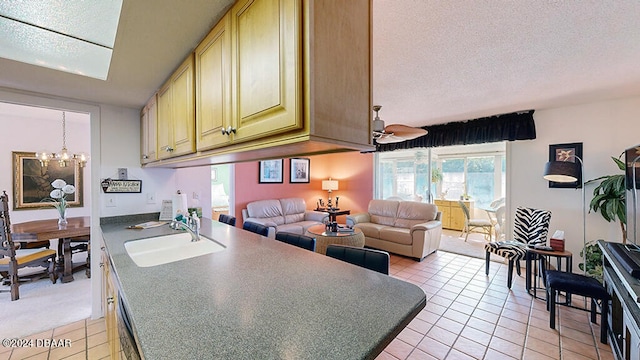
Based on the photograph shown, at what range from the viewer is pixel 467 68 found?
2.17 meters

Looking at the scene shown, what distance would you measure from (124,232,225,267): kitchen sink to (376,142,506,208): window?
14.0ft

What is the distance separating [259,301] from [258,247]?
72 centimetres

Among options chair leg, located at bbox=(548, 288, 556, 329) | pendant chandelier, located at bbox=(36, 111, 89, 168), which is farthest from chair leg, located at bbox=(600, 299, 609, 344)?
pendant chandelier, located at bbox=(36, 111, 89, 168)

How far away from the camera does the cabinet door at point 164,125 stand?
1.63m

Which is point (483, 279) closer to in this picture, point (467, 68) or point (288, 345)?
point (467, 68)

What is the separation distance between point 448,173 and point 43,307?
741 cm

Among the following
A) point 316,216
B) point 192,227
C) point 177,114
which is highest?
point 177,114

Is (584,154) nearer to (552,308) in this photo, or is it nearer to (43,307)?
(552,308)

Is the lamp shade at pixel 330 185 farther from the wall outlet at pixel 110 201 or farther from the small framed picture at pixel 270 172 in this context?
the wall outlet at pixel 110 201

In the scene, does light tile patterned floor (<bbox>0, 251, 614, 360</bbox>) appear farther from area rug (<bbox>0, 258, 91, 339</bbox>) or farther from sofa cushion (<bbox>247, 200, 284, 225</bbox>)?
sofa cushion (<bbox>247, 200, 284, 225</bbox>)

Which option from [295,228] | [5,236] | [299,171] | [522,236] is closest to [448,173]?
[522,236]

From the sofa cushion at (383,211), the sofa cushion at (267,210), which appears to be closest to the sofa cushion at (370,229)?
the sofa cushion at (383,211)

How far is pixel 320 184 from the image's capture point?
6188mm

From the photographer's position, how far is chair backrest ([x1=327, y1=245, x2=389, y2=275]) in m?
1.43
